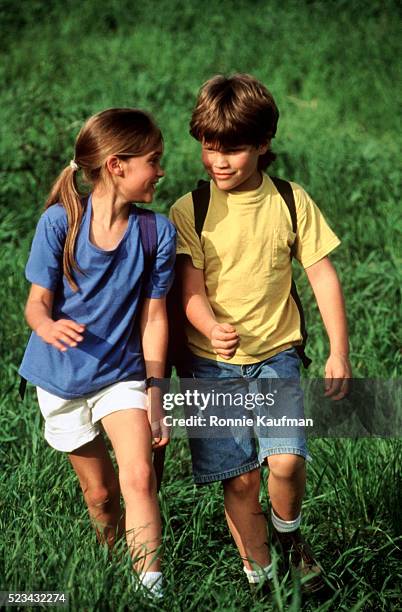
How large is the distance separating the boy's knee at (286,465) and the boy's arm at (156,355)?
0.34 m

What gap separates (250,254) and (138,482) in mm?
759

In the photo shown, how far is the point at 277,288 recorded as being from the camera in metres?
3.38

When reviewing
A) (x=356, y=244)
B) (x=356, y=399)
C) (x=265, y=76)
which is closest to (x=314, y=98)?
(x=265, y=76)

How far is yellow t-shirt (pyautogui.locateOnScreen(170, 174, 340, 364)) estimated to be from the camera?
3.32 metres

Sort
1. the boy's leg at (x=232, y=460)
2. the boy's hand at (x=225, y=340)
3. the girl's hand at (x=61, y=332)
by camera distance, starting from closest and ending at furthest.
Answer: the girl's hand at (x=61, y=332)
the boy's hand at (x=225, y=340)
the boy's leg at (x=232, y=460)

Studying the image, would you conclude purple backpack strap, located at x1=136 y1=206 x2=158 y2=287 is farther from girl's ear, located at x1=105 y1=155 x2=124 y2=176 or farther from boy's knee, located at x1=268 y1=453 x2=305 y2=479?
boy's knee, located at x1=268 y1=453 x2=305 y2=479

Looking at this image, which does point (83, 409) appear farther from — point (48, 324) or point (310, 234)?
point (310, 234)

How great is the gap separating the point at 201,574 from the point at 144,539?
52 cm

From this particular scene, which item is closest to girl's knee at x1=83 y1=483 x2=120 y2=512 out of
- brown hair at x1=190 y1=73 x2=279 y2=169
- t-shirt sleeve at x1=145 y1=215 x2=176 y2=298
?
t-shirt sleeve at x1=145 y1=215 x2=176 y2=298

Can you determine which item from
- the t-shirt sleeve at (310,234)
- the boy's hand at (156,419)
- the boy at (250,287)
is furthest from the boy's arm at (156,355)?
the t-shirt sleeve at (310,234)

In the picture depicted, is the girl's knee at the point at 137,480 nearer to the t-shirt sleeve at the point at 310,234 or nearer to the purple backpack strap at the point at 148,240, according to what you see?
the purple backpack strap at the point at 148,240

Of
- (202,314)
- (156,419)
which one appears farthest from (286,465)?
(202,314)

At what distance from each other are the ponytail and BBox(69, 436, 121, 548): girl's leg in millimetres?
556

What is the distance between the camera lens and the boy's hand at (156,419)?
10.6 ft
